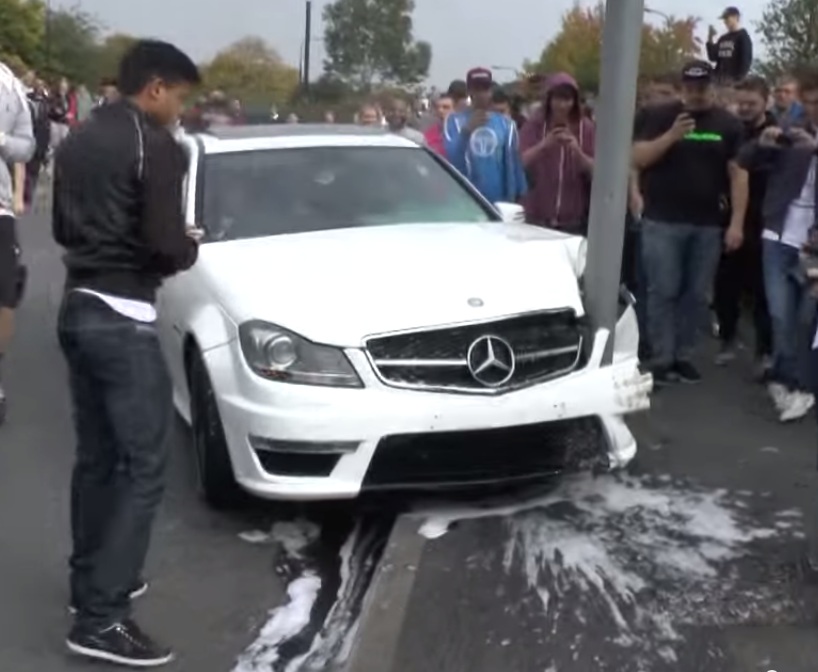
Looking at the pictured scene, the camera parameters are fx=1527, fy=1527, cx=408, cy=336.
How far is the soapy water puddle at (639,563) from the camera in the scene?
4.91 m

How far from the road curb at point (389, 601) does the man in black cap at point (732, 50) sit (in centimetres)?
846

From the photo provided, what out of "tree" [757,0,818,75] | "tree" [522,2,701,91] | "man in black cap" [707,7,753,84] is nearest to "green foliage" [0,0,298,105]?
"tree" [522,2,701,91]

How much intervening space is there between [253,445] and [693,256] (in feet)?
12.1

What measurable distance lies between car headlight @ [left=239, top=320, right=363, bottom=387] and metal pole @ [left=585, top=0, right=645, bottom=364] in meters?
1.28

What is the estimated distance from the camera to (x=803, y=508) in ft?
20.8

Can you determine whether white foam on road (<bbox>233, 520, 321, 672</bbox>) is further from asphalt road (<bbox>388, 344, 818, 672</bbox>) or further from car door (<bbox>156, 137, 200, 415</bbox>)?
car door (<bbox>156, 137, 200, 415</bbox>)

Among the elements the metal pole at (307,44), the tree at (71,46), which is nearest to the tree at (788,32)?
the metal pole at (307,44)

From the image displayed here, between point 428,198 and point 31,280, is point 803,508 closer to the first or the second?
point 428,198

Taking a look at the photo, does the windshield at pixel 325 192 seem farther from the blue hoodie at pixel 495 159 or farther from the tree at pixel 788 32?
the tree at pixel 788 32

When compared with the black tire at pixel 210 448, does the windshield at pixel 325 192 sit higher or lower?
higher

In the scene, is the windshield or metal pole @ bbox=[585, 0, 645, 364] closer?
metal pole @ bbox=[585, 0, 645, 364]

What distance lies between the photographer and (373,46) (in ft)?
177

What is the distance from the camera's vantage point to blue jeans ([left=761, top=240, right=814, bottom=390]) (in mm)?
8062

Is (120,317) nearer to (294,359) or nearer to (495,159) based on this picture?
(294,359)
